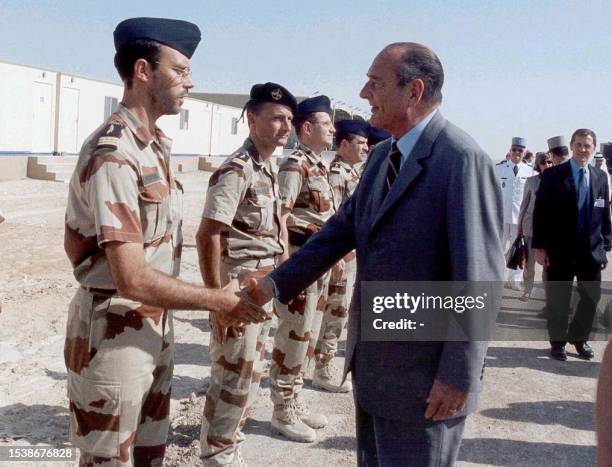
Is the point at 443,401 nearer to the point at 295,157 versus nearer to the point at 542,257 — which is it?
the point at 295,157

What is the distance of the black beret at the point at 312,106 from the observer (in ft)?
16.5

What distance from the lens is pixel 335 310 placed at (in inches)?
218

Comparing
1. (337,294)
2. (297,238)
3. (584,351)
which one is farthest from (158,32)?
(584,351)

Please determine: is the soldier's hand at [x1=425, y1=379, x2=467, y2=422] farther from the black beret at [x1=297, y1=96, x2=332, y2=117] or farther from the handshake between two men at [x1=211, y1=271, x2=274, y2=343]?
the black beret at [x1=297, y1=96, x2=332, y2=117]

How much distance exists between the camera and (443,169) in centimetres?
226

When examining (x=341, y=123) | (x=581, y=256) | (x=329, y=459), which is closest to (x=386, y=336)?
(x=329, y=459)

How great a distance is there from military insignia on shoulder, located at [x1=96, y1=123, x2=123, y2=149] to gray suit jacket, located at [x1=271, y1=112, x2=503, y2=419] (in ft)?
3.16

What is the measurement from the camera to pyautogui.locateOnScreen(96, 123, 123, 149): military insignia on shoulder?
91.8 inches

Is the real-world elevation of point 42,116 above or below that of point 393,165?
above

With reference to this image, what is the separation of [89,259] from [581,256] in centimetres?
520

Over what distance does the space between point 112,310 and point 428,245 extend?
118cm

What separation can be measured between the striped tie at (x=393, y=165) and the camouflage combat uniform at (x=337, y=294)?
286cm

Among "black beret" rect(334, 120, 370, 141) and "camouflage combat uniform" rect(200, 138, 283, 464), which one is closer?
"camouflage combat uniform" rect(200, 138, 283, 464)

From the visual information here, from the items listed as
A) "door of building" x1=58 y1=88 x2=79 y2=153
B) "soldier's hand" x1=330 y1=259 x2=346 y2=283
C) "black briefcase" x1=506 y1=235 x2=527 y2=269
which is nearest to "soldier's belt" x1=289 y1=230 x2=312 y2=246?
"soldier's hand" x1=330 y1=259 x2=346 y2=283
